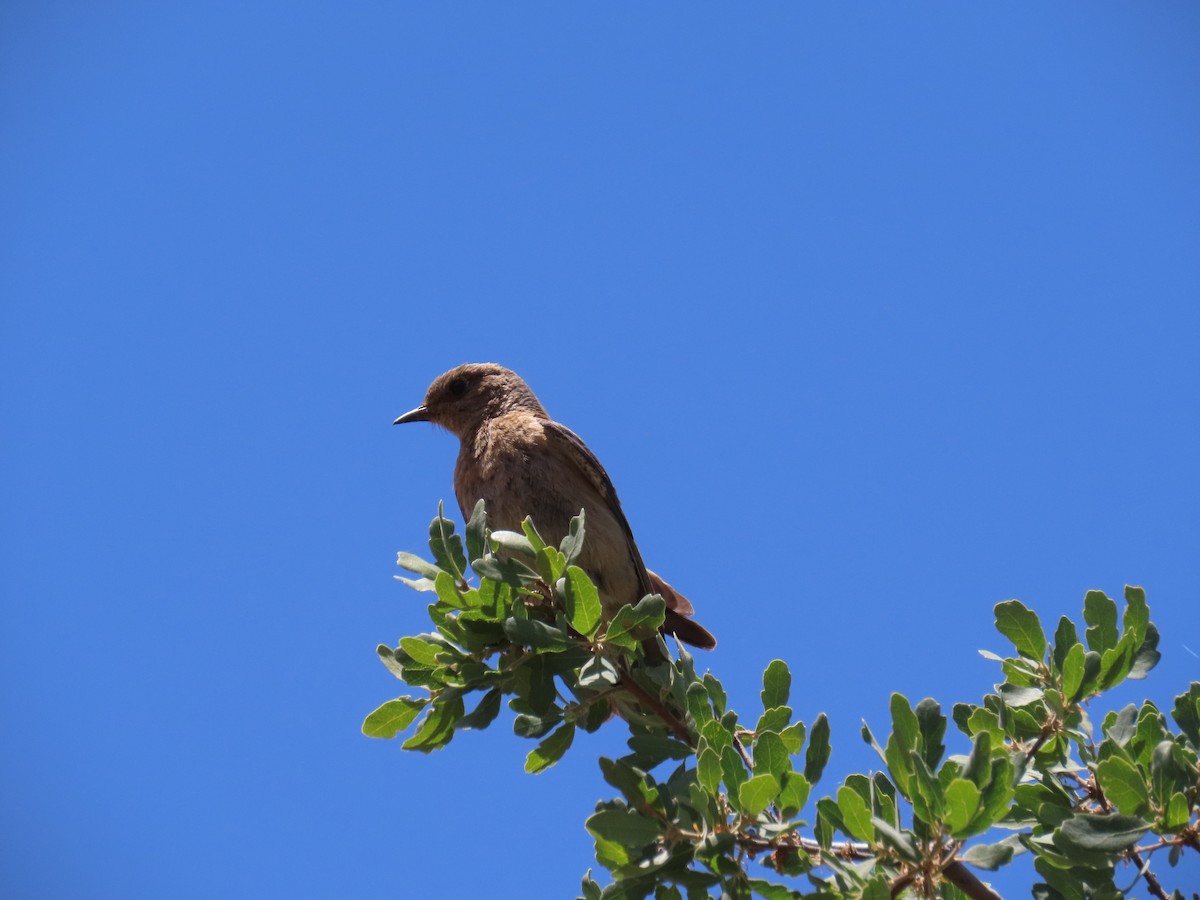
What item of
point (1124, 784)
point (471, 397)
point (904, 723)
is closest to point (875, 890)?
point (904, 723)

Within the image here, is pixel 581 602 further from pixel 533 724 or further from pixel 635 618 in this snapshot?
pixel 533 724

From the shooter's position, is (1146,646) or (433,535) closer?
(1146,646)

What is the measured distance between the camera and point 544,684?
407 centimetres

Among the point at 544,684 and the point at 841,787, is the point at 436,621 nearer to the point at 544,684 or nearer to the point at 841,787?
the point at 544,684

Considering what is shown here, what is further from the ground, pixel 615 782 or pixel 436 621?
pixel 436 621

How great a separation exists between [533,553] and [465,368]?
13.7 feet

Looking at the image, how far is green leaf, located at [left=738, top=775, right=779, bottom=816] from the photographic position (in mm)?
3221

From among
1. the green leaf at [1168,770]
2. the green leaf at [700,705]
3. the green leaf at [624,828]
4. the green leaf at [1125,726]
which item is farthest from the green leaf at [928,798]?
the green leaf at [700,705]

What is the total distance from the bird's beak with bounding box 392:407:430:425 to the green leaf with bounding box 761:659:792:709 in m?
4.53

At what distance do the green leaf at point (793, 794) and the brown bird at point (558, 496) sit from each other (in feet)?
9.76

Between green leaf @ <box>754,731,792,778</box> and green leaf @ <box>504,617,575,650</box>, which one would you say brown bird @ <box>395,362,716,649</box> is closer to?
green leaf @ <box>504,617,575,650</box>

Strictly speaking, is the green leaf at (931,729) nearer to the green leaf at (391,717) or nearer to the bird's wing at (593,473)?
the green leaf at (391,717)

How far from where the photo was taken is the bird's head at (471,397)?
7.75 metres

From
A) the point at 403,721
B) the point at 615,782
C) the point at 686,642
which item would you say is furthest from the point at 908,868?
the point at 686,642
